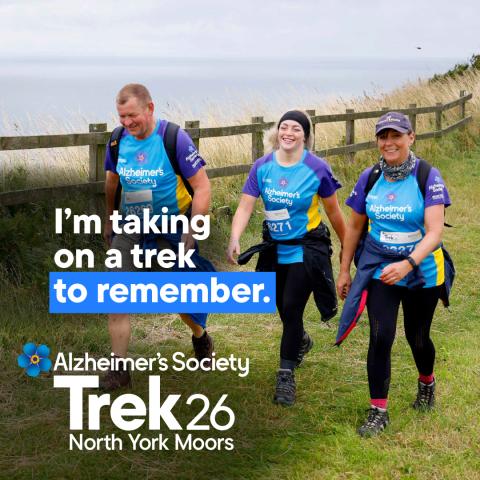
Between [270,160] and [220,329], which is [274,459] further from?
[220,329]

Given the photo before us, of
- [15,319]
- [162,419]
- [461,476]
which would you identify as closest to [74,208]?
[15,319]

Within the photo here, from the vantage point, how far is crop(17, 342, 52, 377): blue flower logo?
5895mm

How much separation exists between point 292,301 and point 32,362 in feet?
6.02

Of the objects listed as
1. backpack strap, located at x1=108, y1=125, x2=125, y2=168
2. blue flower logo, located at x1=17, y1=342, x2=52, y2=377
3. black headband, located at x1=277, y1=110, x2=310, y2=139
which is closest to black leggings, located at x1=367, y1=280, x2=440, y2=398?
black headband, located at x1=277, y1=110, x2=310, y2=139

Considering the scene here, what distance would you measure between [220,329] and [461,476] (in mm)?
3242

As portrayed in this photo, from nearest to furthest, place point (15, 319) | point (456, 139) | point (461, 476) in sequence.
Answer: point (461, 476), point (15, 319), point (456, 139)

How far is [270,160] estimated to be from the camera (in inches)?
217

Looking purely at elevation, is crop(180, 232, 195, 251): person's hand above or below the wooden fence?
below

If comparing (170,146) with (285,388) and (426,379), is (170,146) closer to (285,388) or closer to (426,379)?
Answer: (285,388)

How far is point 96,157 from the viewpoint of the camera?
29.5ft

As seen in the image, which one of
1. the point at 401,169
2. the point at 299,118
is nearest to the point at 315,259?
the point at 299,118

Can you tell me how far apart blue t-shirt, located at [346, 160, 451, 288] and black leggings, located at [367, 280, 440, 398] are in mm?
76

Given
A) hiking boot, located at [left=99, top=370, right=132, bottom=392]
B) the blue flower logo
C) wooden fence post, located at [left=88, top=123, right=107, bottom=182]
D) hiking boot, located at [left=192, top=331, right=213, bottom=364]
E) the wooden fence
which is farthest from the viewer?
wooden fence post, located at [left=88, top=123, right=107, bottom=182]

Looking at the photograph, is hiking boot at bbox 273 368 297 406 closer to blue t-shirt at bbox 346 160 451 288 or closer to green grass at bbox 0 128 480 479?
green grass at bbox 0 128 480 479
